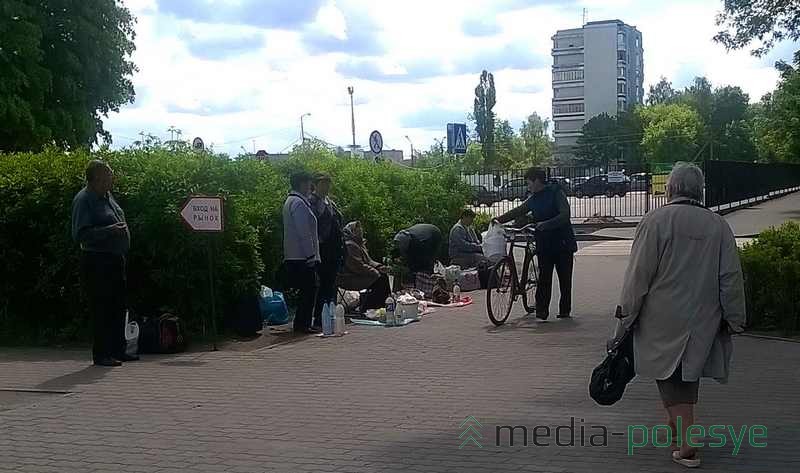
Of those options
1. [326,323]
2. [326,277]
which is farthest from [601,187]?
[326,323]

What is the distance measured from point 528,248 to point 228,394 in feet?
17.3

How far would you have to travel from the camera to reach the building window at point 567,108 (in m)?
164

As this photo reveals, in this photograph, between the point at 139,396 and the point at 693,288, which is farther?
the point at 139,396

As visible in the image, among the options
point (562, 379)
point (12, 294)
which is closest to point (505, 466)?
point (562, 379)

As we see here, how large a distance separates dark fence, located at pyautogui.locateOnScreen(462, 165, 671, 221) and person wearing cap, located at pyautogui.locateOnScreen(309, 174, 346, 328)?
416 inches

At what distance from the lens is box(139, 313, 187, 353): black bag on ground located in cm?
1018

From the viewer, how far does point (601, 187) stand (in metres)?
51.9

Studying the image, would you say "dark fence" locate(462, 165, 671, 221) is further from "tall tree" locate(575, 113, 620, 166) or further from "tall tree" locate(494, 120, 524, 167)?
"tall tree" locate(575, 113, 620, 166)

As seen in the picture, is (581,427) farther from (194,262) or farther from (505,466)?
(194,262)

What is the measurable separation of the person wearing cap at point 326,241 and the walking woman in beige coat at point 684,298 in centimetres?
628

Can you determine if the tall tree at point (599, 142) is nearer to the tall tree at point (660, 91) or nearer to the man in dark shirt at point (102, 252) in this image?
the tall tree at point (660, 91)

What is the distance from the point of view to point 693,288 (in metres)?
5.64

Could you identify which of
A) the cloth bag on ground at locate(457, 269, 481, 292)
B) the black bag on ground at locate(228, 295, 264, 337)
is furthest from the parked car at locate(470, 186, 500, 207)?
the black bag on ground at locate(228, 295, 264, 337)

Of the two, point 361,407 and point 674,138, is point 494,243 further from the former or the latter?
point 674,138
